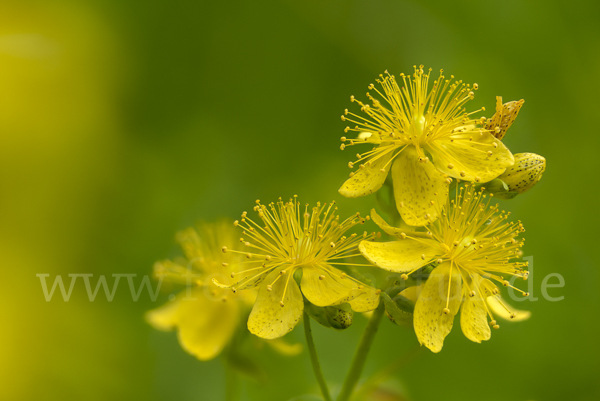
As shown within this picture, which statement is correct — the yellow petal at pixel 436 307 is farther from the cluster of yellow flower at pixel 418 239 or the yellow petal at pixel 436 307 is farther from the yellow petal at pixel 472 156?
the yellow petal at pixel 472 156

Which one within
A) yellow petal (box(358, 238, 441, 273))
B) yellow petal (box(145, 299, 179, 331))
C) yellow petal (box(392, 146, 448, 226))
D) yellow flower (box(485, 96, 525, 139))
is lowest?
yellow petal (box(145, 299, 179, 331))

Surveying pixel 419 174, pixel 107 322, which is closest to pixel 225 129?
pixel 107 322

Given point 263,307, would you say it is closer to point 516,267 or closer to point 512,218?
point 516,267

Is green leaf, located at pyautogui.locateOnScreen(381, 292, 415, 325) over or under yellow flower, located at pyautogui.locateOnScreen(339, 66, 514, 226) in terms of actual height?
under

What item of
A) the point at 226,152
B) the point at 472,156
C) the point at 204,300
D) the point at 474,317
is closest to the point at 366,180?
the point at 472,156

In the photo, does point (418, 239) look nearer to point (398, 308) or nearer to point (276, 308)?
point (398, 308)

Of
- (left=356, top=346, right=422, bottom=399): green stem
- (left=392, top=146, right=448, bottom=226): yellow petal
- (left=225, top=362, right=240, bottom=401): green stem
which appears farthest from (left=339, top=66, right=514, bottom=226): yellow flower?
(left=225, top=362, right=240, bottom=401): green stem

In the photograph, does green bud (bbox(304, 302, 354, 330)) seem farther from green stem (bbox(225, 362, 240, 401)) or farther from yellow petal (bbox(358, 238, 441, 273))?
green stem (bbox(225, 362, 240, 401))
